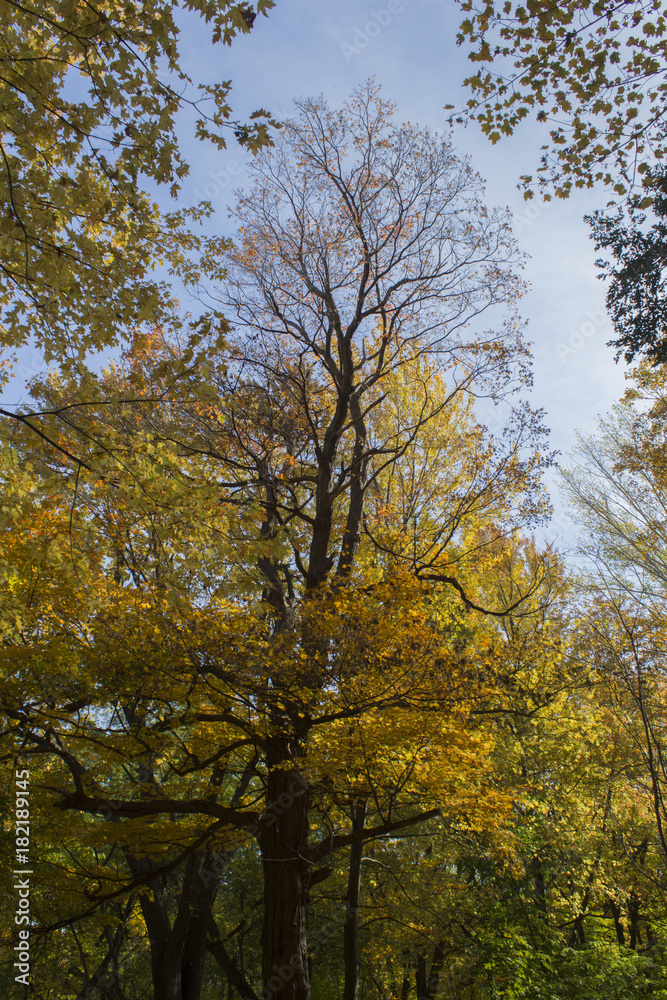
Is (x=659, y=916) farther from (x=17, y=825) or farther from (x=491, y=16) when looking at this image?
(x=491, y=16)

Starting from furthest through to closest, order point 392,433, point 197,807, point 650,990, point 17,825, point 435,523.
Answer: point 392,433, point 435,523, point 650,990, point 17,825, point 197,807

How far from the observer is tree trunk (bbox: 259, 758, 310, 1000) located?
6.26 meters

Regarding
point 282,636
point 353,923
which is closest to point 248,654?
point 282,636

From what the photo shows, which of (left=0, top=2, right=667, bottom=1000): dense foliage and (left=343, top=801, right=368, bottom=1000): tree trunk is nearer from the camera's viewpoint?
(left=0, top=2, right=667, bottom=1000): dense foliage

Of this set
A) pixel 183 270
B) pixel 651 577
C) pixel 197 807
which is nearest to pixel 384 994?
pixel 197 807

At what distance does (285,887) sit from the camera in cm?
671

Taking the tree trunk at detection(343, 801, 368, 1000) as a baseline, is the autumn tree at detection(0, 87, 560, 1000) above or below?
above

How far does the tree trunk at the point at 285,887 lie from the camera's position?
6258mm

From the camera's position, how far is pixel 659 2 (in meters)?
4.51

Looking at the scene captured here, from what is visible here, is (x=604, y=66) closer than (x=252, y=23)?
No

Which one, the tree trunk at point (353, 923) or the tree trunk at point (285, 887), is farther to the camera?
the tree trunk at point (353, 923)

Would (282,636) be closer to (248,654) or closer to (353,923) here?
(248,654)

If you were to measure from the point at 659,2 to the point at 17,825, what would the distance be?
35.2 feet

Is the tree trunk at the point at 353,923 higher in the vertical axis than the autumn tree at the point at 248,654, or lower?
lower
